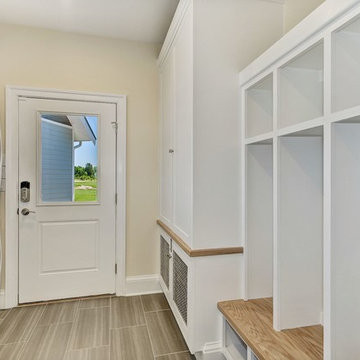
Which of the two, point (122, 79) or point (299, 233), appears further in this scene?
point (122, 79)

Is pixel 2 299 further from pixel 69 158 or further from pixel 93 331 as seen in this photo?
pixel 69 158

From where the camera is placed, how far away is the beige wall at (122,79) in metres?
2.49

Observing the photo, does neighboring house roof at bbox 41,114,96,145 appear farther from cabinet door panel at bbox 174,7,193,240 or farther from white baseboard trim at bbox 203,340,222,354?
white baseboard trim at bbox 203,340,222,354

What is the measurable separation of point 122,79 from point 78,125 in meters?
0.64

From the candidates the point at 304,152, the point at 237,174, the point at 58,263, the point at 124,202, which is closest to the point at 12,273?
the point at 58,263

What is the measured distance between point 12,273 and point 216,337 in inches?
76.1

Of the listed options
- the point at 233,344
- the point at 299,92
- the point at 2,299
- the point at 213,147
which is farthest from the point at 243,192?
the point at 2,299

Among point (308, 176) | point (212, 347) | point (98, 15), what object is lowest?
point (212, 347)

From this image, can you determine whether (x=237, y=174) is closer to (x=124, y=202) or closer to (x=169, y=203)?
(x=169, y=203)

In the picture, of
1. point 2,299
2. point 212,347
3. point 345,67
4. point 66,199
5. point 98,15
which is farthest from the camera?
point 66,199

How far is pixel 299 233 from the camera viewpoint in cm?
140

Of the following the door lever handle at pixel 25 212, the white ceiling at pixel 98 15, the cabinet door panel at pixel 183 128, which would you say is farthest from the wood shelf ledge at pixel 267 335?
the white ceiling at pixel 98 15

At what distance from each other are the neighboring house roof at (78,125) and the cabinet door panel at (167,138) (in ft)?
2.36

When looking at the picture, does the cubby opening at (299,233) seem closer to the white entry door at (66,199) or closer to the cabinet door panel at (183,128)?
the cabinet door panel at (183,128)
